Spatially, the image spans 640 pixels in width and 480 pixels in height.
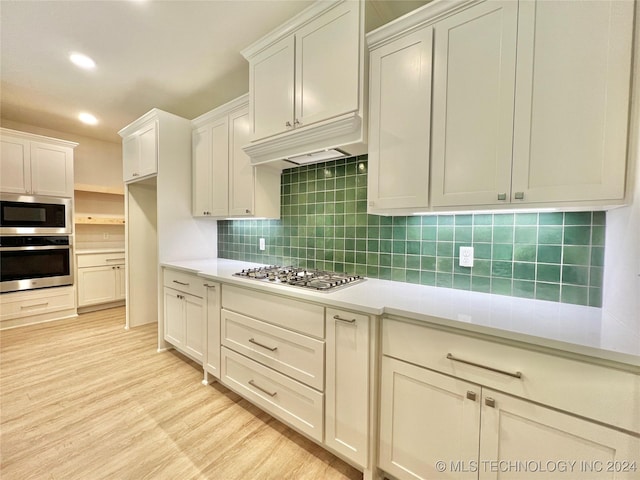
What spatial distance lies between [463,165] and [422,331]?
2.69 feet

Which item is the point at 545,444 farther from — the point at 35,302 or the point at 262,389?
the point at 35,302

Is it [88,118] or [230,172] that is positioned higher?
[88,118]

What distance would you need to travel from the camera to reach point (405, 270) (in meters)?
1.77

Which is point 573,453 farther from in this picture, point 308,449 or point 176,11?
point 176,11

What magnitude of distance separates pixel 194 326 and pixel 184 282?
1.34 feet

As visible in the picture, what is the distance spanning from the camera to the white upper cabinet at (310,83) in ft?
4.99

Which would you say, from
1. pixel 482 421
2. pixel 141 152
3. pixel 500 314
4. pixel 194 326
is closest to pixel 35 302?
pixel 141 152

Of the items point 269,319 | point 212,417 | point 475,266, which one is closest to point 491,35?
point 475,266

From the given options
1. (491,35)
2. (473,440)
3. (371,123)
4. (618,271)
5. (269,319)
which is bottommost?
(473,440)

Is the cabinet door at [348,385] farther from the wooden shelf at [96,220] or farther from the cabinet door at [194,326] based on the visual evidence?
the wooden shelf at [96,220]

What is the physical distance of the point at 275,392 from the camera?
1.65 meters

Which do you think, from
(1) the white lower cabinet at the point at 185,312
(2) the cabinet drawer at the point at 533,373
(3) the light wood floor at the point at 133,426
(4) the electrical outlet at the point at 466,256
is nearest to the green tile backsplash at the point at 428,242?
(4) the electrical outlet at the point at 466,256

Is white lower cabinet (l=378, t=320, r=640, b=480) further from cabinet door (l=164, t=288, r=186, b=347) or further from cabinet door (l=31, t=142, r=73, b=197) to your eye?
cabinet door (l=31, t=142, r=73, b=197)

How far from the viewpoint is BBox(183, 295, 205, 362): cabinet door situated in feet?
7.32
